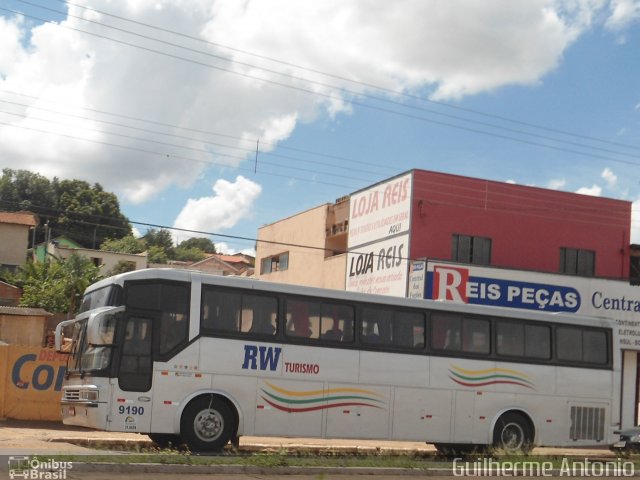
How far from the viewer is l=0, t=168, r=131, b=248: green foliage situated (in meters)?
113

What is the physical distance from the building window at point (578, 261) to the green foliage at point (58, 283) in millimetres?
32238

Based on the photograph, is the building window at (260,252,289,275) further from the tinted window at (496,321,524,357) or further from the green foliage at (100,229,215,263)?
the green foliage at (100,229,215,263)

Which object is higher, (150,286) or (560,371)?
(150,286)

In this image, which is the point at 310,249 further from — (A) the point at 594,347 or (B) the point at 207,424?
(B) the point at 207,424

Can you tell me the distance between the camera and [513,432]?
20.4 metres

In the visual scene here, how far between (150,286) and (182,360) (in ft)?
4.78

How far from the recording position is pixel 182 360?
16297 mm

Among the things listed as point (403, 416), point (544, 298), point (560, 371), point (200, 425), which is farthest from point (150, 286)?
point (544, 298)

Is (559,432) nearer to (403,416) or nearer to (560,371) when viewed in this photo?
(560,371)

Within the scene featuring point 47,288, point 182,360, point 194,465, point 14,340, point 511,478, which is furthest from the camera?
point 47,288

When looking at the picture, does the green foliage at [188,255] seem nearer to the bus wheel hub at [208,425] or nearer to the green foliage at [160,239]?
the green foliage at [160,239]

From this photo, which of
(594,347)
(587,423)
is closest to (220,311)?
(594,347)

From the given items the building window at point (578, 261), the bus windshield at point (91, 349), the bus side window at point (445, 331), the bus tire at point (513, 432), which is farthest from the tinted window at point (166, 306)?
the building window at point (578, 261)

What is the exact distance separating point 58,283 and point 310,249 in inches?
922
